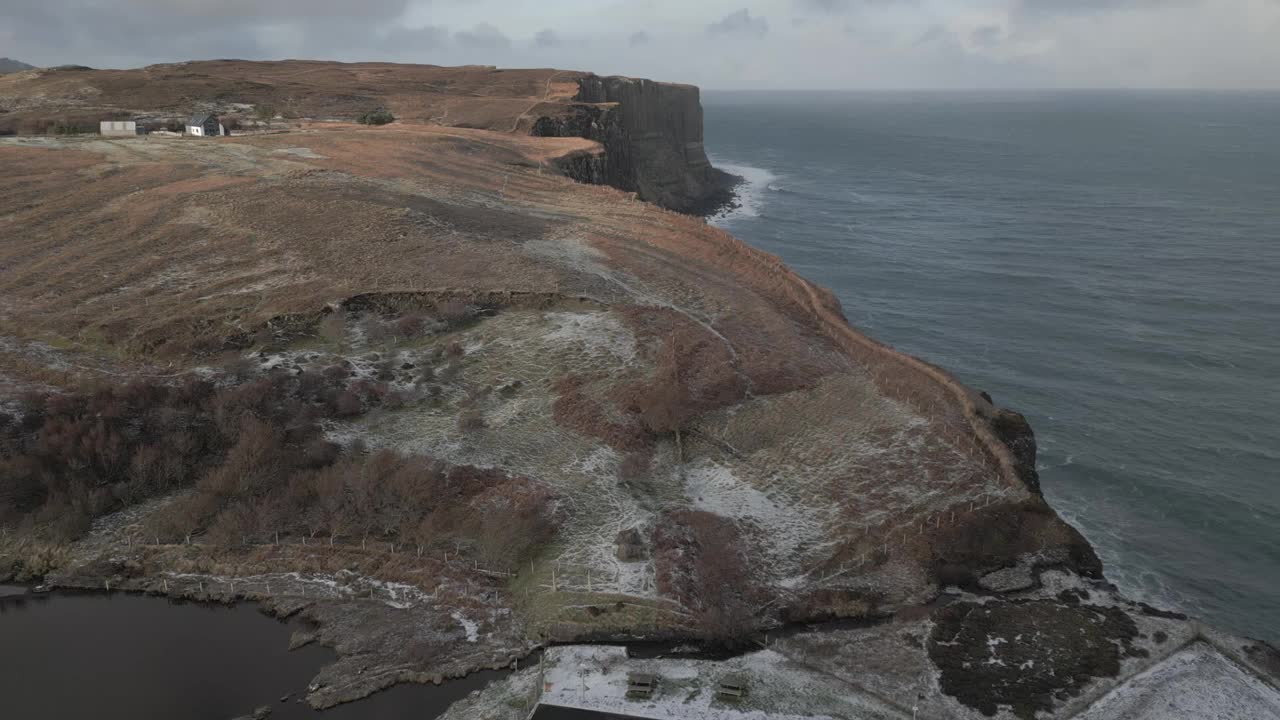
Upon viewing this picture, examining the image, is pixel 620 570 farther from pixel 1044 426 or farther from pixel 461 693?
pixel 1044 426

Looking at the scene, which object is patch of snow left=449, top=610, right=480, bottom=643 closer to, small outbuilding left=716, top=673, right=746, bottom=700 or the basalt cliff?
the basalt cliff

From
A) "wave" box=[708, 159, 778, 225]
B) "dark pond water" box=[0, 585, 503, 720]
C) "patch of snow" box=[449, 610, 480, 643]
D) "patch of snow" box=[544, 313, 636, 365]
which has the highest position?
"wave" box=[708, 159, 778, 225]

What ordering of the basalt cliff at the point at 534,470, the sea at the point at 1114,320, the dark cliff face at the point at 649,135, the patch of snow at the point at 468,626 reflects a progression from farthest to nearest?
the dark cliff face at the point at 649,135, the sea at the point at 1114,320, the patch of snow at the point at 468,626, the basalt cliff at the point at 534,470

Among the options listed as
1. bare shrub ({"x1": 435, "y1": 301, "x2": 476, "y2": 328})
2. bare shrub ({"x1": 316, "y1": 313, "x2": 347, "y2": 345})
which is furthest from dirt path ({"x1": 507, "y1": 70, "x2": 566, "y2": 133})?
bare shrub ({"x1": 316, "y1": 313, "x2": 347, "y2": 345})

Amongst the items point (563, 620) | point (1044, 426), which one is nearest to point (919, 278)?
point (1044, 426)

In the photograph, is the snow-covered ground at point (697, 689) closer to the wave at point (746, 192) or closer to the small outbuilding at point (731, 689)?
the small outbuilding at point (731, 689)

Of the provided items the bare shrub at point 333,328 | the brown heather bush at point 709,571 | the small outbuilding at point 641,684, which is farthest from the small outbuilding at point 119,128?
the small outbuilding at point 641,684
